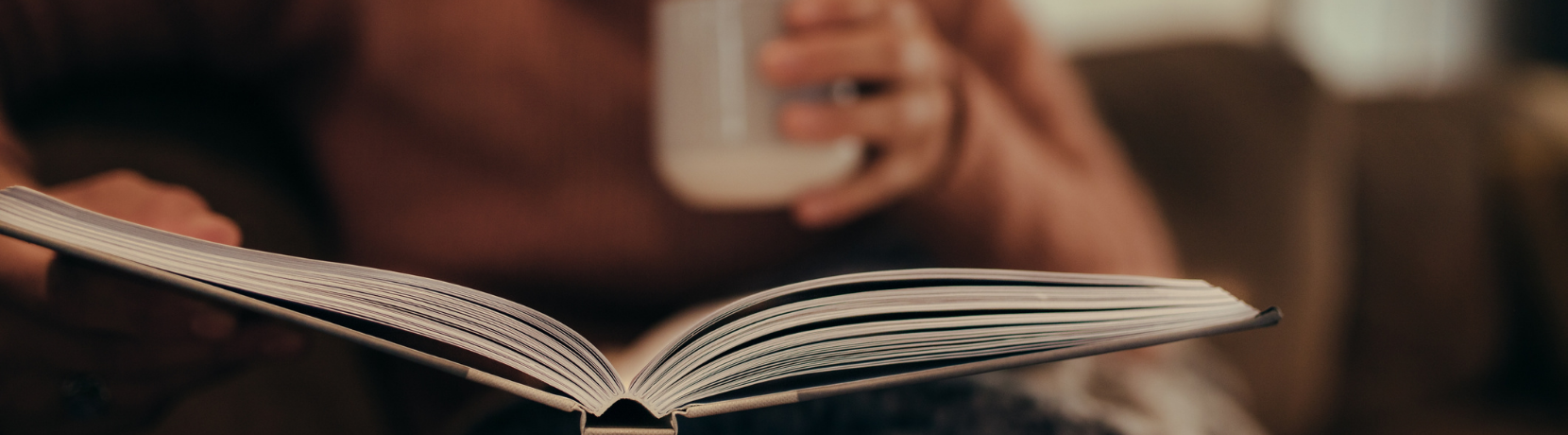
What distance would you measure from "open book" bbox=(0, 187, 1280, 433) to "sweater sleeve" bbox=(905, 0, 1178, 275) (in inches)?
10.4

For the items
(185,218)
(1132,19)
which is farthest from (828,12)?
(1132,19)

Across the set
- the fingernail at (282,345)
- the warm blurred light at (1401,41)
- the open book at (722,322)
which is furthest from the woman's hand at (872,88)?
the warm blurred light at (1401,41)

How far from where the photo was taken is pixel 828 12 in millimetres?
445

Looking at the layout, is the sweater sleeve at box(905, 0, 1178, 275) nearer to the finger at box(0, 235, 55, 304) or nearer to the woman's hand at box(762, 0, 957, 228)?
the woman's hand at box(762, 0, 957, 228)

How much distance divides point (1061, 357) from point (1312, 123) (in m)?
0.98

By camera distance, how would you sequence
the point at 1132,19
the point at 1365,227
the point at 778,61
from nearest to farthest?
the point at 778,61 < the point at 1365,227 < the point at 1132,19

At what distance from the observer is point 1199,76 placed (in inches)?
42.2

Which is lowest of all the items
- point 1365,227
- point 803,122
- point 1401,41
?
point 1365,227

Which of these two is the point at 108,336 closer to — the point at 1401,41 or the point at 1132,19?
the point at 1132,19

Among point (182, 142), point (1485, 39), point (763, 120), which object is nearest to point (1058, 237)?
point (763, 120)

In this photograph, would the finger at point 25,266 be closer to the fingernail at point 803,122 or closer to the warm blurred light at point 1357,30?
the fingernail at point 803,122

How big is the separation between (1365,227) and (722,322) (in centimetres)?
119

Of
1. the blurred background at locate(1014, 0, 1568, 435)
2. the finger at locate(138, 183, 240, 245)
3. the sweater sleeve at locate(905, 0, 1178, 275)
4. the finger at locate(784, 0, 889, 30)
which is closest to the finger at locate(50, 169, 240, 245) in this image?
the finger at locate(138, 183, 240, 245)

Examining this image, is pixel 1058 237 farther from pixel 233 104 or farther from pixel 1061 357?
pixel 233 104
